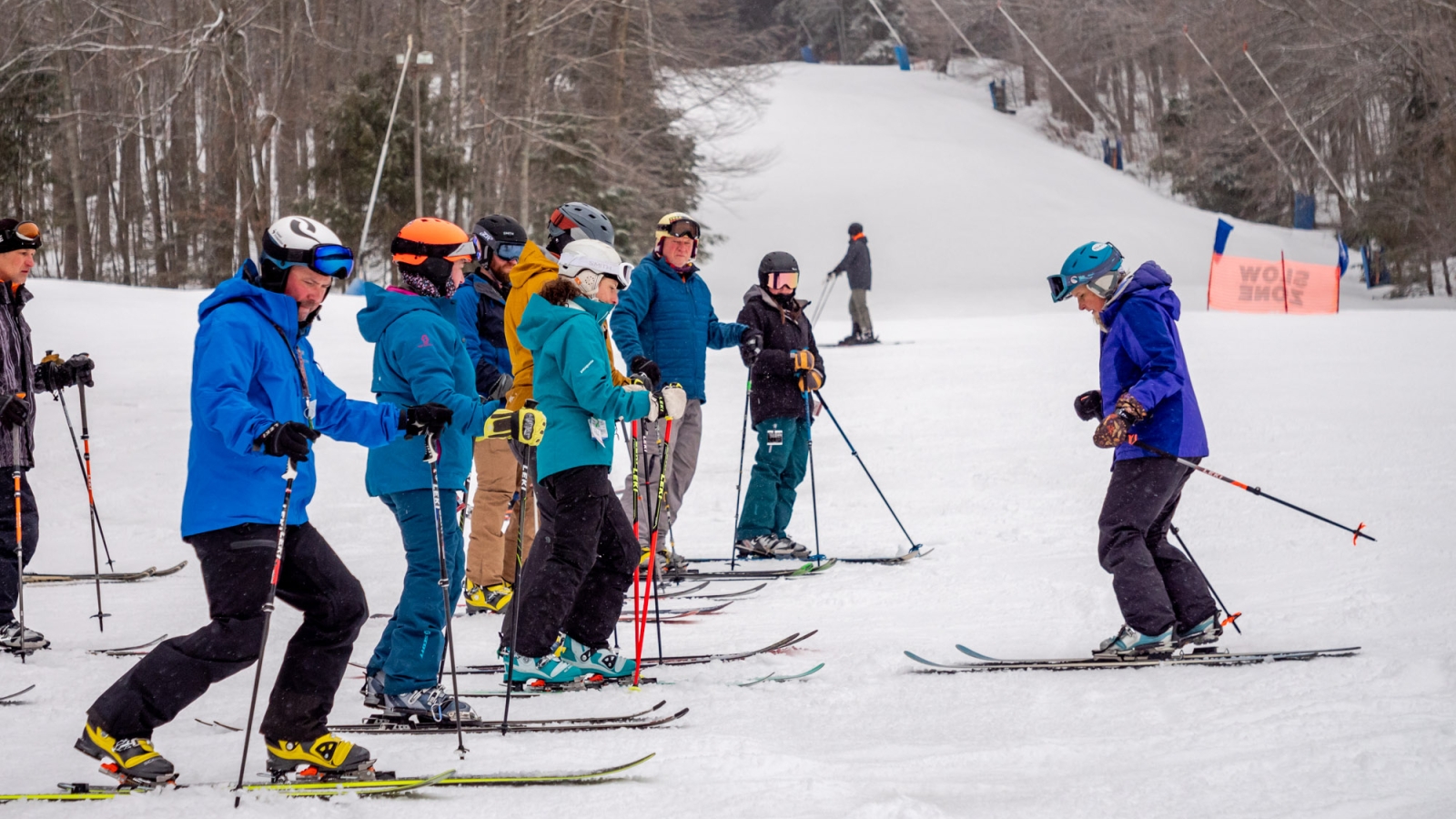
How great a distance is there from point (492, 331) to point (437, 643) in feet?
7.46

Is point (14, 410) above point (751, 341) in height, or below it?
below

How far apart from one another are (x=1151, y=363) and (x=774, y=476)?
2.96 metres

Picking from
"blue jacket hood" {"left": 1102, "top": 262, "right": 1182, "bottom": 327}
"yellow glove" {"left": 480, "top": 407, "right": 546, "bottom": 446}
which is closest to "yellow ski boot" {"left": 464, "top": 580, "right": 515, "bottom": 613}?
"yellow glove" {"left": 480, "top": 407, "right": 546, "bottom": 446}

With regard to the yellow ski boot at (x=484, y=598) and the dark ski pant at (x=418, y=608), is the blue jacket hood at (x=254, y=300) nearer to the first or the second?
the dark ski pant at (x=418, y=608)

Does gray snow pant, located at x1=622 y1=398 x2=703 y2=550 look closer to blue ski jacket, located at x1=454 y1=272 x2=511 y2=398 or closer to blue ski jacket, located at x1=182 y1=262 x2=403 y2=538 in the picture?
blue ski jacket, located at x1=454 y1=272 x2=511 y2=398

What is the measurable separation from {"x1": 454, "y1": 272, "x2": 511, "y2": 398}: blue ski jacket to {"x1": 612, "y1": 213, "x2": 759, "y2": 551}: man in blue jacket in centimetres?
65

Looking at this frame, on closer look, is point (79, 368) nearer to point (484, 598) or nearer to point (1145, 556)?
point (484, 598)

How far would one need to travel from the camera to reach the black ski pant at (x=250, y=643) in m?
3.35

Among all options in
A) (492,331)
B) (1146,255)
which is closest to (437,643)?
(492,331)

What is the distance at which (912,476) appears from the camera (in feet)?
31.8

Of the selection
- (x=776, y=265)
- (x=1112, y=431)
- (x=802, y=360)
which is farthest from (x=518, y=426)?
(x=776, y=265)

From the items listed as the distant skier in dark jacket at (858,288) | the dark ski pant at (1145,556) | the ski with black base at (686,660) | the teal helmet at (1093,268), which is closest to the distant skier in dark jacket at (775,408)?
the ski with black base at (686,660)

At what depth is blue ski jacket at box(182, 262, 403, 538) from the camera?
329cm

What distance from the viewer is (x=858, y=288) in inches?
703
